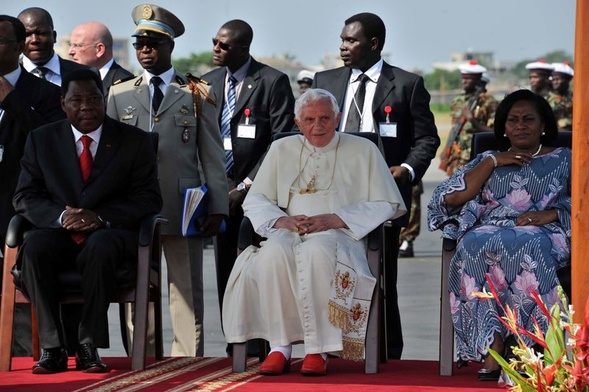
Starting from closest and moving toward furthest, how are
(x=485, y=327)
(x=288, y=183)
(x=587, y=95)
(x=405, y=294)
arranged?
(x=587, y=95), (x=485, y=327), (x=288, y=183), (x=405, y=294)

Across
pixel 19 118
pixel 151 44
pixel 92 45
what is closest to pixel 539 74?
pixel 92 45

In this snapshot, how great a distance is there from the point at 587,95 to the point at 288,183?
2.51 metres

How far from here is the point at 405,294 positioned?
14117 mm

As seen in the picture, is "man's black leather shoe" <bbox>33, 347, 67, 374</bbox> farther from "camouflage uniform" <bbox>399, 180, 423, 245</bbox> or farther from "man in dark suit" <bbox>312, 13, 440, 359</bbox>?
"camouflage uniform" <bbox>399, 180, 423, 245</bbox>

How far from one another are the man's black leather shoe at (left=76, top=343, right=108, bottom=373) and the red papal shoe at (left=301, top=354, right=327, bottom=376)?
97 centimetres

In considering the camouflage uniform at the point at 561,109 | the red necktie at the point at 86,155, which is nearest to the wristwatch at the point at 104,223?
the red necktie at the point at 86,155

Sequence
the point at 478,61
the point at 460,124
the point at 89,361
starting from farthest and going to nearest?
1. the point at 478,61
2. the point at 460,124
3. the point at 89,361

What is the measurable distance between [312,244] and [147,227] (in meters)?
0.83

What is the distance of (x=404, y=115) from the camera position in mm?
9172

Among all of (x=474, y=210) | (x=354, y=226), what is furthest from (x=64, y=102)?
(x=474, y=210)

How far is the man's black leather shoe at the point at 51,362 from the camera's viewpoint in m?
7.77

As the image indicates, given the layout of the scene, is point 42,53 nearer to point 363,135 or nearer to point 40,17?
point 40,17

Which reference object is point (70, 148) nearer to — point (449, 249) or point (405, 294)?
point (449, 249)

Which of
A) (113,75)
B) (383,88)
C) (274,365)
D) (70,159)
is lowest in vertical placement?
(274,365)
